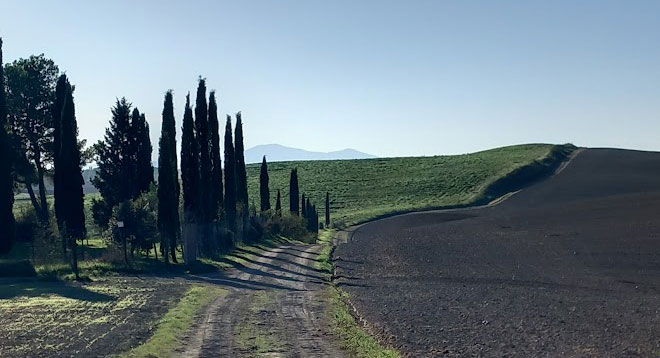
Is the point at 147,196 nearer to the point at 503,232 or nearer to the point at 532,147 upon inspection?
the point at 503,232

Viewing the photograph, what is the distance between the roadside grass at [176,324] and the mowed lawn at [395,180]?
5103 cm

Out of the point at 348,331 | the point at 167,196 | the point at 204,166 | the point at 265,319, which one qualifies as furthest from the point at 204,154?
the point at 348,331

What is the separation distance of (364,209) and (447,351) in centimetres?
7361

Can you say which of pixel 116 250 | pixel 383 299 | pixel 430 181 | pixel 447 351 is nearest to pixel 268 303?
pixel 383 299

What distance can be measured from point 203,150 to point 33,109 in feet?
63.8

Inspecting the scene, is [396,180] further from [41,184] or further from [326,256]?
[326,256]

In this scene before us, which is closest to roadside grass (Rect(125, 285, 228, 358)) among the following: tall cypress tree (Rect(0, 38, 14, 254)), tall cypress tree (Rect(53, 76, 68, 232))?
tall cypress tree (Rect(0, 38, 14, 254))

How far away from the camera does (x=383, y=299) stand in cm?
2436

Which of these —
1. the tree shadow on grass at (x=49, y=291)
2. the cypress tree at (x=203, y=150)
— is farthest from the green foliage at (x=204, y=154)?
the tree shadow on grass at (x=49, y=291)

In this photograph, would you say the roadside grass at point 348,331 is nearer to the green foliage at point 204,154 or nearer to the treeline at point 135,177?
the treeline at point 135,177

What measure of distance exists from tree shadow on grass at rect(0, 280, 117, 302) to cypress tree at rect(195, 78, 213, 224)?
44.9 feet

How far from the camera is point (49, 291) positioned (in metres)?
25.1

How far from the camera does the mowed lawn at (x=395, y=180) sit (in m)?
89.1

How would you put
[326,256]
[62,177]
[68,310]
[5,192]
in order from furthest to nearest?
1. [326,256]
2. [62,177]
3. [5,192]
4. [68,310]
